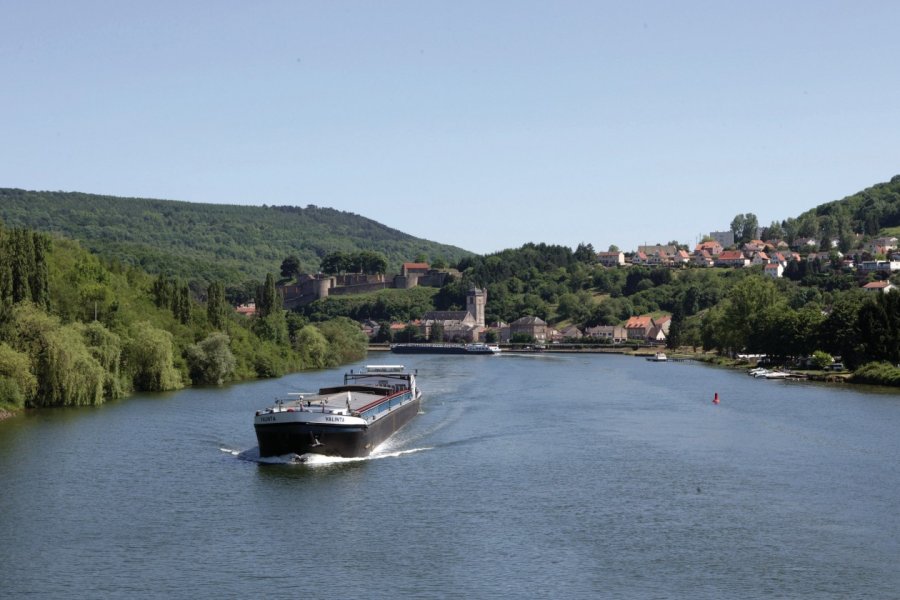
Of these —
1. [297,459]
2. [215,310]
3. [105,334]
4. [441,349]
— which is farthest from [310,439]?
[441,349]

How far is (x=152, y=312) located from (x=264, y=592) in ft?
199

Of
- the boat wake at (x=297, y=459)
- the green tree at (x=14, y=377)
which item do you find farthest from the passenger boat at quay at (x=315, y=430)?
the green tree at (x=14, y=377)

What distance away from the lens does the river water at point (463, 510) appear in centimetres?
2750

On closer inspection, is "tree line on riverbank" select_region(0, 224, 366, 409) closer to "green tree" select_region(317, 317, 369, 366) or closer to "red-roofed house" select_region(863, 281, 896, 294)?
"green tree" select_region(317, 317, 369, 366)

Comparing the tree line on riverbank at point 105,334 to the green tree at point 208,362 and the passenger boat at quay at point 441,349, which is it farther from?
the passenger boat at quay at point 441,349

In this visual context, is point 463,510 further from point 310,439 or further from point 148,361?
point 148,361

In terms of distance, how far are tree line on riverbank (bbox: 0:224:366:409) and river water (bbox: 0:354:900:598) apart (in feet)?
10.0

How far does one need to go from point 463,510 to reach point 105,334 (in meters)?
37.2

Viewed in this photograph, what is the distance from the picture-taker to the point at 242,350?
91875 mm

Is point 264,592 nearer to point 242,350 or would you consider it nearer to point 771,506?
point 771,506

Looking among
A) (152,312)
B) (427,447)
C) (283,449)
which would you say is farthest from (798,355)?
(283,449)

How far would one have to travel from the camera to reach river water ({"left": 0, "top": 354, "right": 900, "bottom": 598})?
27.5m

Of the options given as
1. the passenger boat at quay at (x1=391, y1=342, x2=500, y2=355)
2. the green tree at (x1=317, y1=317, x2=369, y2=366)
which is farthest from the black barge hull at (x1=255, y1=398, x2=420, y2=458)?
the passenger boat at quay at (x1=391, y1=342, x2=500, y2=355)

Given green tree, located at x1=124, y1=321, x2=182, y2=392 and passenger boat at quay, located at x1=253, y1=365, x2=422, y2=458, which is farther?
green tree, located at x1=124, y1=321, x2=182, y2=392
